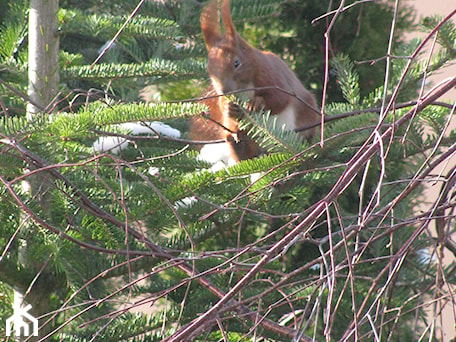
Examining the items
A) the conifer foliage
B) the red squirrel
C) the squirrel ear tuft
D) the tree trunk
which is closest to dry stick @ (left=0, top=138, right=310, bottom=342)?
the conifer foliage

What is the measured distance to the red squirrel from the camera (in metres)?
2.26

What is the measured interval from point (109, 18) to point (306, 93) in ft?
2.49

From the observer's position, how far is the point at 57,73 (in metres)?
2.10

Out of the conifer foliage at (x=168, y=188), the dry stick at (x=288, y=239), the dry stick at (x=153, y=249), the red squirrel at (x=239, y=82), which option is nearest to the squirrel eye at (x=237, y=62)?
the red squirrel at (x=239, y=82)

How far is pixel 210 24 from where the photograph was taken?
7.52 feet

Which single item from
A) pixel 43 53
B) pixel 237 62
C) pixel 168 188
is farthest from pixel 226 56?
pixel 168 188

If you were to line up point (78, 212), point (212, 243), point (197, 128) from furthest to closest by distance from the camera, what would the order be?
1. point (212, 243)
2. point (197, 128)
3. point (78, 212)

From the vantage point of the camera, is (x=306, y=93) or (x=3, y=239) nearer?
(x=3, y=239)

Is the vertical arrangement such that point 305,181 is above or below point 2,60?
below

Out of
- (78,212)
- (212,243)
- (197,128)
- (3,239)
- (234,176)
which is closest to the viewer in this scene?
(234,176)

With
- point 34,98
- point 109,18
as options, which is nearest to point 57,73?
point 34,98

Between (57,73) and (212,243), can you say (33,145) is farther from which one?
(212,243)

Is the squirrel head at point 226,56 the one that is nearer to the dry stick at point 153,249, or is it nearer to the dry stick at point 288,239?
the dry stick at point 153,249

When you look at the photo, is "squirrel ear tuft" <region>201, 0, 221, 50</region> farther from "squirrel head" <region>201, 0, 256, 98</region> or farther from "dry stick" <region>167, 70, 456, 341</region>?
"dry stick" <region>167, 70, 456, 341</region>
